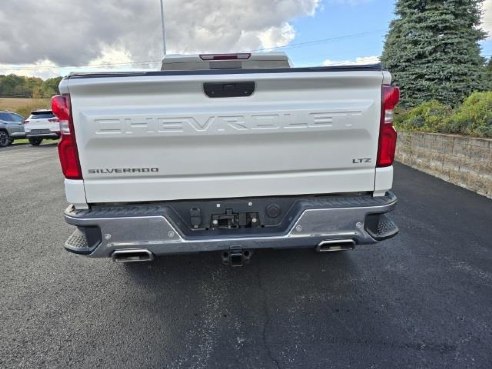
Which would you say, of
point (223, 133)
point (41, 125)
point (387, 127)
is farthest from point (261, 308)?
Answer: point (41, 125)

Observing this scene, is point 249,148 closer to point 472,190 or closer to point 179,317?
point 179,317

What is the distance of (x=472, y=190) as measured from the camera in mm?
6035

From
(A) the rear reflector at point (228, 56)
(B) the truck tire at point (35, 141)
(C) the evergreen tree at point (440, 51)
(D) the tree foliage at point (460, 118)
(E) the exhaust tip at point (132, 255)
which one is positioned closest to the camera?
(E) the exhaust tip at point (132, 255)

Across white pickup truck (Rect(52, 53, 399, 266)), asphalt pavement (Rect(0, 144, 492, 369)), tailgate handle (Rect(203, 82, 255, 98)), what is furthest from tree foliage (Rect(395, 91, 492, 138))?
tailgate handle (Rect(203, 82, 255, 98))

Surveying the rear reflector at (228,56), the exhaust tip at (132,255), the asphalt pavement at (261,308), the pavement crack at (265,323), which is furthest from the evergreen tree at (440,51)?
the exhaust tip at (132,255)

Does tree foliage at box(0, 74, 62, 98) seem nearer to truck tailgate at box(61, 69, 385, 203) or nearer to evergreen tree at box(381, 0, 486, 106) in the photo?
evergreen tree at box(381, 0, 486, 106)

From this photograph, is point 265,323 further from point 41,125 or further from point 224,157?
point 41,125

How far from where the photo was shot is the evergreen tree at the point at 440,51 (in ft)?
39.9

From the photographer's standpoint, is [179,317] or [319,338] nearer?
[319,338]

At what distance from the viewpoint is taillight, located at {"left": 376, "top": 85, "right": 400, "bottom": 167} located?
2439mm

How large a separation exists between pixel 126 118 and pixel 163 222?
2.51 feet

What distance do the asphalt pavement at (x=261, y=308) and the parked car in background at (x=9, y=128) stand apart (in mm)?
15380

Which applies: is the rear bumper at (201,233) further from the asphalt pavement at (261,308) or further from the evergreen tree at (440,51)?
the evergreen tree at (440,51)

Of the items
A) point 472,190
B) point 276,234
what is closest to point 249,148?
point 276,234
